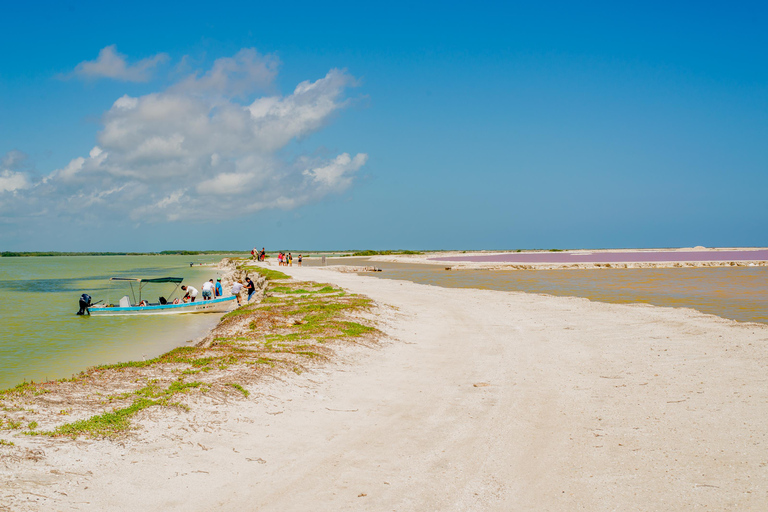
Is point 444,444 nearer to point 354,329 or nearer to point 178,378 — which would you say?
point 178,378

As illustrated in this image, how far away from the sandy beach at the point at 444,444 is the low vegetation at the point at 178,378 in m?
0.38

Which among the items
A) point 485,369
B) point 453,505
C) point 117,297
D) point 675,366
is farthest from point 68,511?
point 117,297

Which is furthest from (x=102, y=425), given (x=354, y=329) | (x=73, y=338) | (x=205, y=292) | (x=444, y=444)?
(x=205, y=292)

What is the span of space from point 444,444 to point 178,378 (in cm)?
599

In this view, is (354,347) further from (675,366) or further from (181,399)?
(675,366)

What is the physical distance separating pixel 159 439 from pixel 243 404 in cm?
192

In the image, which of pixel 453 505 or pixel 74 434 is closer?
pixel 453 505

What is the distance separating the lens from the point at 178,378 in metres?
10.3

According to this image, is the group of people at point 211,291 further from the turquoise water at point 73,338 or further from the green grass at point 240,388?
the green grass at point 240,388

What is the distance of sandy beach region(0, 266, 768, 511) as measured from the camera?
19.8ft

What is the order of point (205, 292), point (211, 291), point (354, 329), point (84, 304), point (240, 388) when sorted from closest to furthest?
point (240, 388)
point (354, 329)
point (84, 304)
point (205, 292)
point (211, 291)

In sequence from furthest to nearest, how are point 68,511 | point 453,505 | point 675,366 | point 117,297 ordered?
point 117,297
point 675,366
point 453,505
point 68,511

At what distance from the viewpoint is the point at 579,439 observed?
7.94 metres

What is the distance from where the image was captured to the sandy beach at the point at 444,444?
603cm
